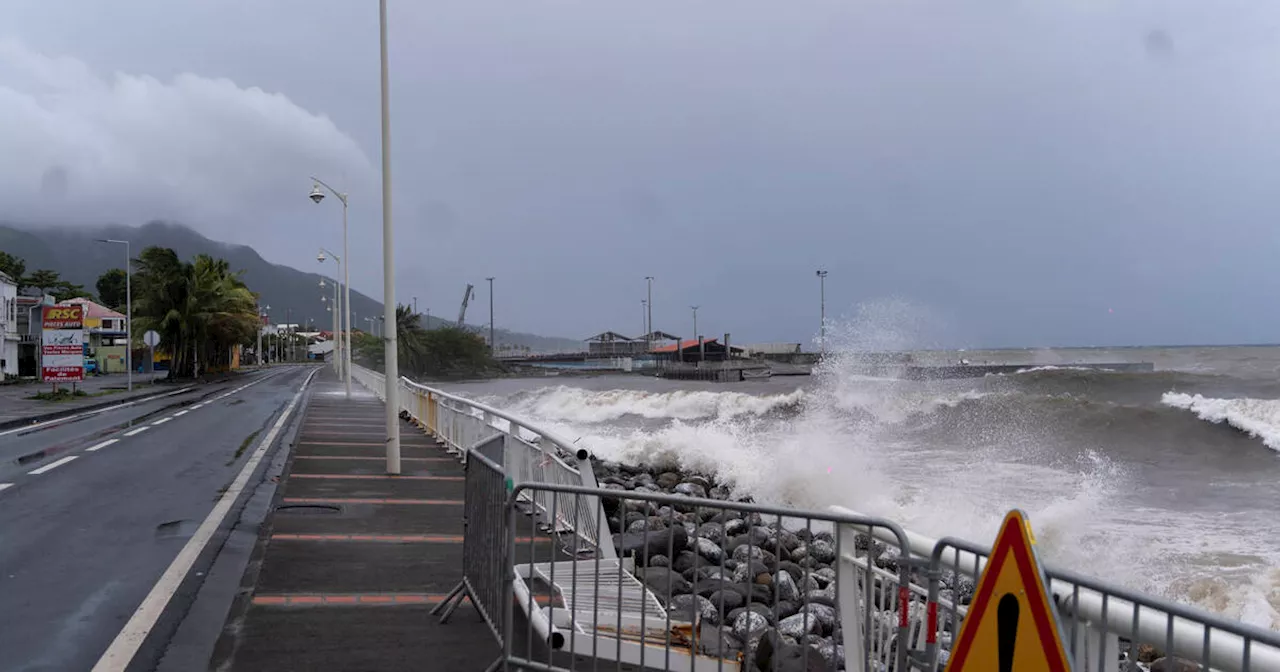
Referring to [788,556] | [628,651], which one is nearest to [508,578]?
[628,651]

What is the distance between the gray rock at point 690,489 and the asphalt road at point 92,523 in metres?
7.77

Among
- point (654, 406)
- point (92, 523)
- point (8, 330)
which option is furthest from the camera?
point (8, 330)

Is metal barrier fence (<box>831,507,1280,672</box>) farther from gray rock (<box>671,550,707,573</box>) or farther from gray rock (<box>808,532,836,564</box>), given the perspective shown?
gray rock (<box>808,532,836,564</box>)

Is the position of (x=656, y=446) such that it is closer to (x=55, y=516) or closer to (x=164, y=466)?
(x=164, y=466)

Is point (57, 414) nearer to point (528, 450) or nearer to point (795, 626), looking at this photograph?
point (528, 450)

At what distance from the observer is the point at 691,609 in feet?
17.5

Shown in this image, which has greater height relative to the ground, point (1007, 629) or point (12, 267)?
point (12, 267)

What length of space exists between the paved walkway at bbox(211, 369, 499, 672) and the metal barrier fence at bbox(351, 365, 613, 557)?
0.91 meters

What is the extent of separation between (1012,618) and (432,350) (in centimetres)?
12520

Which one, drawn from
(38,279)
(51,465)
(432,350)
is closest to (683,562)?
(51,465)

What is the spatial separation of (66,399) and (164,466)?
24513 mm

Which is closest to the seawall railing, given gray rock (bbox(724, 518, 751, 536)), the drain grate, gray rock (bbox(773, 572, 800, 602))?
gray rock (bbox(773, 572, 800, 602))

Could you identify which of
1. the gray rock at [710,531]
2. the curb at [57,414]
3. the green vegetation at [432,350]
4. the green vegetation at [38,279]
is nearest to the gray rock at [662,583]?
the gray rock at [710,531]

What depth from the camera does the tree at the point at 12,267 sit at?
9394 cm
